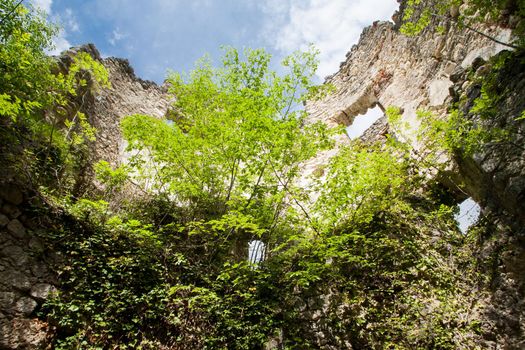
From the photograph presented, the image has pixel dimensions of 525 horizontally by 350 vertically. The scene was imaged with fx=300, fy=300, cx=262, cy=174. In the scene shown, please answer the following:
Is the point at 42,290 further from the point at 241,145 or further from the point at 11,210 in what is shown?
the point at 241,145

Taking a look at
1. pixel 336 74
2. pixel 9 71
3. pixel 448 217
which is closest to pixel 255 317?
pixel 448 217

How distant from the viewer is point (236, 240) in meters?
6.78

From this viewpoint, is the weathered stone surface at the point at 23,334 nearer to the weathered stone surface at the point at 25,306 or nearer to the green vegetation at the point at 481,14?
the weathered stone surface at the point at 25,306

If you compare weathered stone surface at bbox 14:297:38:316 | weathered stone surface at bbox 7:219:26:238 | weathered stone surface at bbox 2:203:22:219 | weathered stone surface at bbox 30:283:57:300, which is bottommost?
weathered stone surface at bbox 14:297:38:316

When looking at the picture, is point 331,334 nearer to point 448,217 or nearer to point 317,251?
point 317,251

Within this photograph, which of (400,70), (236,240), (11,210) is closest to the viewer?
(11,210)

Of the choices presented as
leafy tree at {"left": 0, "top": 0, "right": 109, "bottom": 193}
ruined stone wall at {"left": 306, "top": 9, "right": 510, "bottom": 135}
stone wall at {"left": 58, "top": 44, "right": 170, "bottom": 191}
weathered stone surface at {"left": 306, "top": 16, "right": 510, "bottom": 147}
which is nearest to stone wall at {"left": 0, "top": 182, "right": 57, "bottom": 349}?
leafy tree at {"left": 0, "top": 0, "right": 109, "bottom": 193}

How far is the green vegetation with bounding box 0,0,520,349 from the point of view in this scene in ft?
15.6

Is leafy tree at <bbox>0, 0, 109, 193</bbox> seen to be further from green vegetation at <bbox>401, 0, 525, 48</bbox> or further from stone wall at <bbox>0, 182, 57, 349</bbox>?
green vegetation at <bbox>401, 0, 525, 48</bbox>

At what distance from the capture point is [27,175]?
5.01 m

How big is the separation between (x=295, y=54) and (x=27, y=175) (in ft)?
18.8

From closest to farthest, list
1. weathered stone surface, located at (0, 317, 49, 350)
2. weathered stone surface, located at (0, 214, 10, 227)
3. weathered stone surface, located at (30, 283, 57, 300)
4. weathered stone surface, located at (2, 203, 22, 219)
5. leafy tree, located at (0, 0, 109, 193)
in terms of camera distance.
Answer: weathered stone surface, located at (0, 317, 49, 350), weathered stone surface, located at (30, 283, 57, 300), weathered stone surface, located at (0, 214, 10, 227), weathered stone surface, located at (2, 203, 22, 219), leafy tree, located at (0, 0, 109, 193)

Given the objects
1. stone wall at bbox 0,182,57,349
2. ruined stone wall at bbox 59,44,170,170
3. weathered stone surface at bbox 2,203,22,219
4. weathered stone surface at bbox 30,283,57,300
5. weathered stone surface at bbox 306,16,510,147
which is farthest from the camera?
ruined stone wall at bbox 59,44,170,170

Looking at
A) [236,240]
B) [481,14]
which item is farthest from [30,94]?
[481,14]
